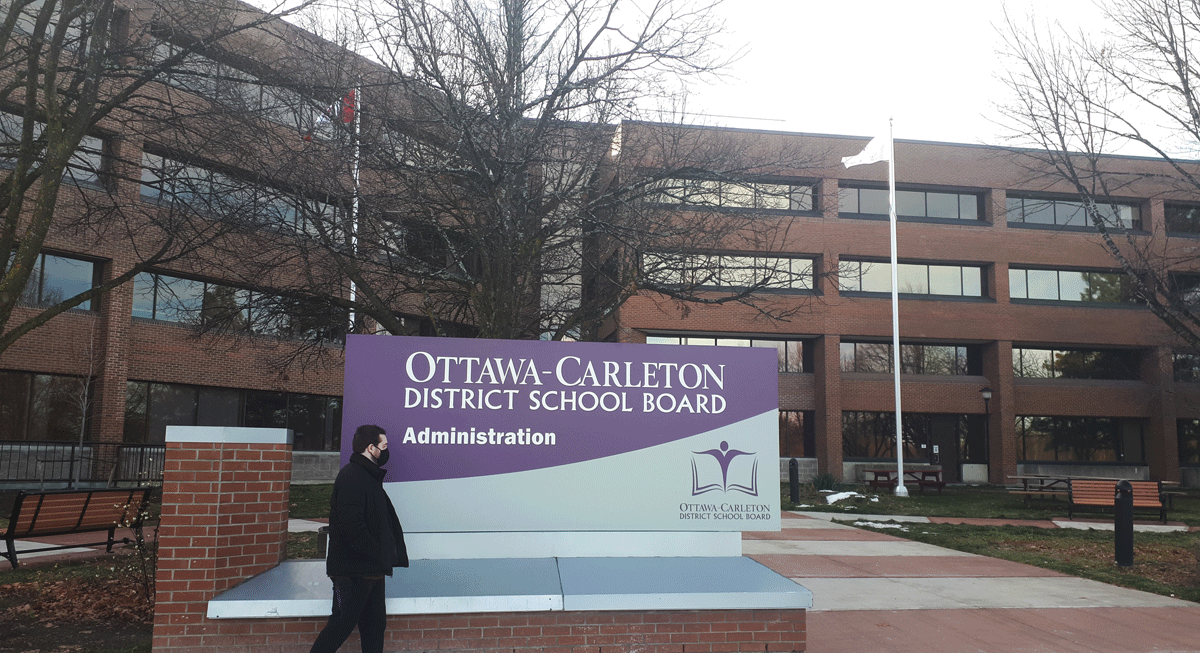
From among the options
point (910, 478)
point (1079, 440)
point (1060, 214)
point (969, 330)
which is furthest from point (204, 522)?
point (1060, 214)

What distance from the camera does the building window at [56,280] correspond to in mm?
22281

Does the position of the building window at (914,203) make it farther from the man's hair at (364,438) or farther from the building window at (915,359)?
the man's hair at (364,438)

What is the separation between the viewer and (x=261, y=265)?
42.8 ft

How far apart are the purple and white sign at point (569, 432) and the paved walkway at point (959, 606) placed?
1468 millimetres

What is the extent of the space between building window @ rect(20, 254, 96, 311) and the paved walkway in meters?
13.6

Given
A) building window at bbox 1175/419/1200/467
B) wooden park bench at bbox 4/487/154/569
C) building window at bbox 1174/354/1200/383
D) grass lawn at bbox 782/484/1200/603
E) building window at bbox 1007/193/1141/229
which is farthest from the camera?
building window at bbox 1175/419/1200/467

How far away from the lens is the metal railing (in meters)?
21.2

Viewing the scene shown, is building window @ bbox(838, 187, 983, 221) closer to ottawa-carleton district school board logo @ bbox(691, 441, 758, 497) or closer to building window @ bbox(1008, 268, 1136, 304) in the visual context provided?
building window @ bbox(1008, 268, 1136, 304)

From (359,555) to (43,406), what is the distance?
22.1m

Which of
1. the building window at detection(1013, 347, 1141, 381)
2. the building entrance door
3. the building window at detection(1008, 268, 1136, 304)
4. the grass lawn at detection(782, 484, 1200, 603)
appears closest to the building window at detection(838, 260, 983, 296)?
the building window at detection(1008, 268, 1136, 304)

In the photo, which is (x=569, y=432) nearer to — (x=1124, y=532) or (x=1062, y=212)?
(x=1124, y=532)

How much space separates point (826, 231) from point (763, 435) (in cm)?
2772

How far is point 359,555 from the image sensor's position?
506 centimetres

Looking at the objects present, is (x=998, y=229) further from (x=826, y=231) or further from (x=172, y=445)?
(x=172, y=445)
